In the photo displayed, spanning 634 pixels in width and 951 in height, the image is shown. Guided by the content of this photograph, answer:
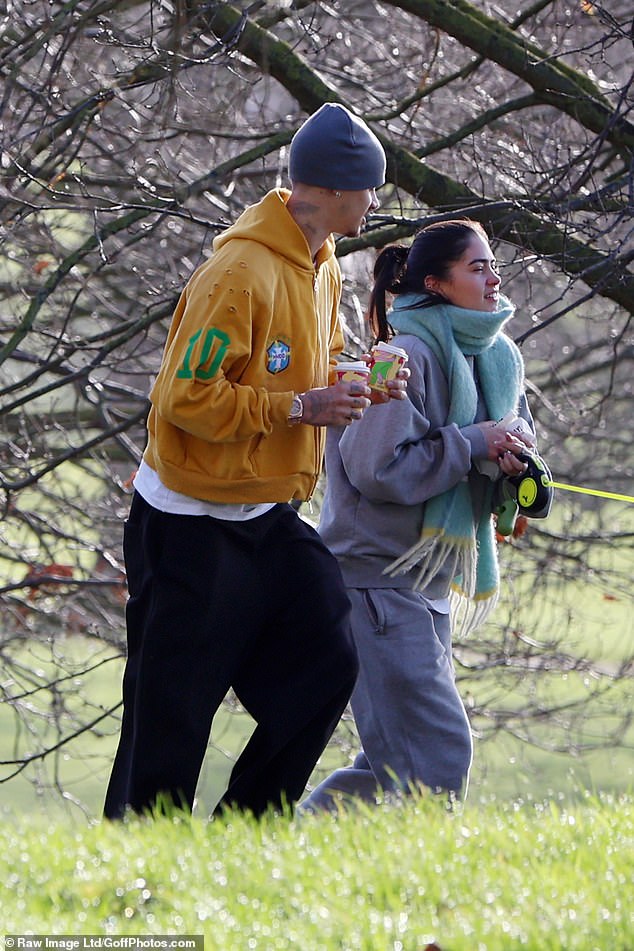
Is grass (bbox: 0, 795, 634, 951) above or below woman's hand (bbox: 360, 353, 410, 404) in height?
below

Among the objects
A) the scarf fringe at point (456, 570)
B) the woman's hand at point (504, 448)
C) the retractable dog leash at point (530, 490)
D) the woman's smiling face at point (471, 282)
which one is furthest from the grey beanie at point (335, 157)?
the scarf fringe at point (456, 570)

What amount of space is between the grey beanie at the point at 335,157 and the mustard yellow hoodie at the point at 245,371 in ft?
0.36

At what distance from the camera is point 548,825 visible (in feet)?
11.1

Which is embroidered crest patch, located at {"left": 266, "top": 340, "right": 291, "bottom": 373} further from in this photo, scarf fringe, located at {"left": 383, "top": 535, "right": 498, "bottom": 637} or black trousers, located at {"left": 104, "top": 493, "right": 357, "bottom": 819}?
scarf fringe, located at {"left": 383, "top": 535, "right": 498, "bottom": 637}

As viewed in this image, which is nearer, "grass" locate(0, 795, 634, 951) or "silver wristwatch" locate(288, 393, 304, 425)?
"grass" locate(0, 795, 634, 951)

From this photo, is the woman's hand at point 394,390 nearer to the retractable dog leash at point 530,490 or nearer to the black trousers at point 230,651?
the black trousers at point 230,651

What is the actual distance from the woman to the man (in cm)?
27

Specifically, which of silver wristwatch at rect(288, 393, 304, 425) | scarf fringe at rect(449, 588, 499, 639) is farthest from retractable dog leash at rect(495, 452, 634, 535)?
silver wristwatch at rect(288, 393, 304, 425)

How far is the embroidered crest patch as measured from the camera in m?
3.60

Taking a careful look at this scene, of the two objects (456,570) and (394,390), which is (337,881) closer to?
(394,390)

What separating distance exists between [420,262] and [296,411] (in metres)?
0.93

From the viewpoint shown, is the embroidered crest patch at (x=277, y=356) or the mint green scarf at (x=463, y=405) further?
the mint green scarf at (x=463, y=405)

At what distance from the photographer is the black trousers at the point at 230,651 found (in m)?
3.55

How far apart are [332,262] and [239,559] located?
Answer: 90 cm
